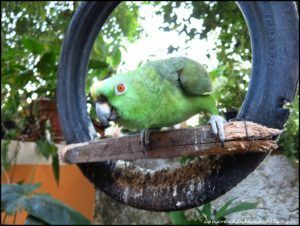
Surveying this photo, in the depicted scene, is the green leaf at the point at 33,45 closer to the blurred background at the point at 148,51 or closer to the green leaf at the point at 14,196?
the blurred background at the point at 148,51

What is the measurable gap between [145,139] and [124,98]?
0.47 ft

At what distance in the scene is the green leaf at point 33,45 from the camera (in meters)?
0.92

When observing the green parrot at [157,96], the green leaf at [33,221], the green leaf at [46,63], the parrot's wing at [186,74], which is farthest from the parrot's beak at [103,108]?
the green leaf at [33,221]

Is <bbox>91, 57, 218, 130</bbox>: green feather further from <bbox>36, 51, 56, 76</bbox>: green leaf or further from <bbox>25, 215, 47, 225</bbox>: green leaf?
<bbox>25, 215, 47, 225</bbox>: green leaf

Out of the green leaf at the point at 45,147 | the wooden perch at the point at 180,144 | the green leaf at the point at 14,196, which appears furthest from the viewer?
the green leaf at the point at 45,147

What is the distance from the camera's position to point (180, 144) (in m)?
0.47

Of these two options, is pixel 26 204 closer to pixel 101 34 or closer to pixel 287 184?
pixel 101 34

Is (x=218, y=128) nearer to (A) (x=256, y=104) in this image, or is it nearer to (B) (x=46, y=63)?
(A) (x=256, y=104)

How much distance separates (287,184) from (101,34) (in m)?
0.42

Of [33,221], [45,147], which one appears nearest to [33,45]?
[45,147]

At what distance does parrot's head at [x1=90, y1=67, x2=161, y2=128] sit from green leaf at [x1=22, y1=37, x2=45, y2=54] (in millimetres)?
566

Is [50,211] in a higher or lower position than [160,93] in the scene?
lower

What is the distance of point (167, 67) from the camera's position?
511 mm

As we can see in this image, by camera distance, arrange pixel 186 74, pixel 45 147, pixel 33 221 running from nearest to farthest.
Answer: pixel 186 74 < pixel 33 221 < pixel 45 147
